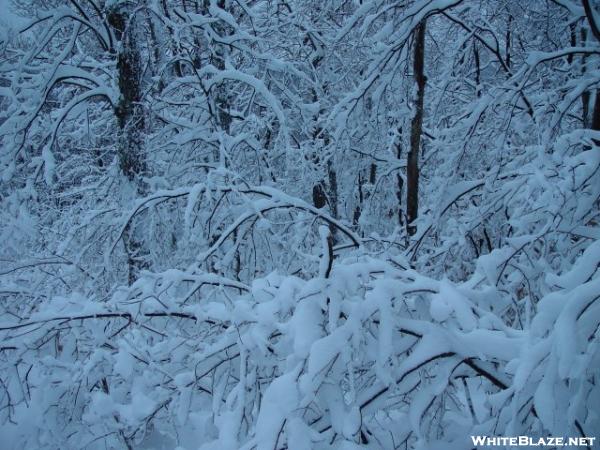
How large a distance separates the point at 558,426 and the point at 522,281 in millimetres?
1333

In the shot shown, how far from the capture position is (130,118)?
5305mm

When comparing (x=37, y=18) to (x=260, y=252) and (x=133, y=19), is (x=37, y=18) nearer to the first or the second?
(x=133, y=19)

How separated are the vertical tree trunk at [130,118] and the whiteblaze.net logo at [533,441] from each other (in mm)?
4292

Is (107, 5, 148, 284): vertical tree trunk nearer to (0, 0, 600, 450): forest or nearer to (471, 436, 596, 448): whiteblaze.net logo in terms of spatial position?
(0, 0, 600, 450): forest

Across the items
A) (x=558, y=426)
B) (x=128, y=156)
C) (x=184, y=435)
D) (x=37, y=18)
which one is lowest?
(x=184, y=435)

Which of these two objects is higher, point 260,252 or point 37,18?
point 37,18

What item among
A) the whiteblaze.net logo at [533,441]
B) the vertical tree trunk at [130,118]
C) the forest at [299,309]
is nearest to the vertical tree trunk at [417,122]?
the forest at [299,309]

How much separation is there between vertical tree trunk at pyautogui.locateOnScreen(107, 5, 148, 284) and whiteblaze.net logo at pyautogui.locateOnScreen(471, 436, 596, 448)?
169 inches

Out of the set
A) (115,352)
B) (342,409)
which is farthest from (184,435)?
(342,409)

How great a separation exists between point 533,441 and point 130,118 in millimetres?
5152

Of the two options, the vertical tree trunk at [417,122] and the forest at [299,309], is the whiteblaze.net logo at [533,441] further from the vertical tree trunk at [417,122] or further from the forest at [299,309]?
the vertical tree trunk at [417,122]

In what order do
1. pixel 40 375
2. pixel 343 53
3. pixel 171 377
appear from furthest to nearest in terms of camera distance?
pixel 343 53 < pixel 40 375 < pixel 171 377

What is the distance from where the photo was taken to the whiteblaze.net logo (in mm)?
1128

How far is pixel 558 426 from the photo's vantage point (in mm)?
1138
